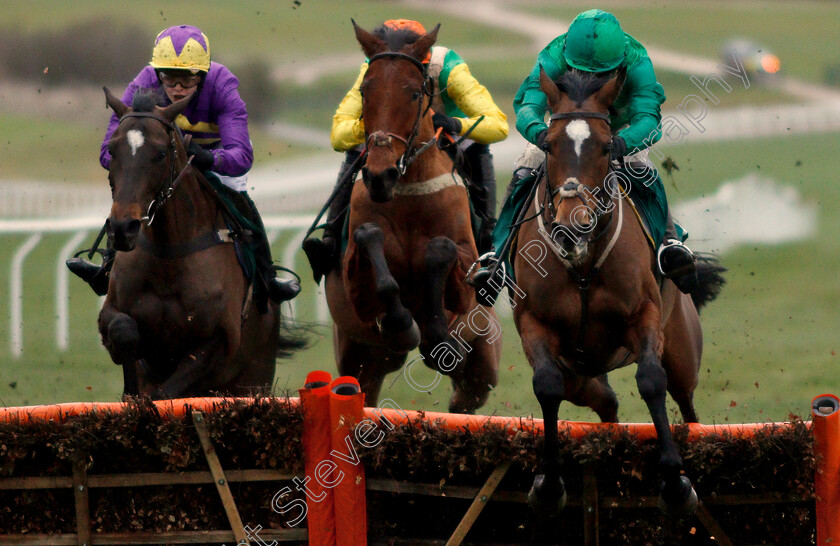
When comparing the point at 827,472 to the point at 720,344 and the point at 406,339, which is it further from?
the point at 720,344

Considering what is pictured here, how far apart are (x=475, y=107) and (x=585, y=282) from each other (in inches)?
61.6

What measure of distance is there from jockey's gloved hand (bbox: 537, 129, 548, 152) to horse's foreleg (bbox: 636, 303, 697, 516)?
78 cm

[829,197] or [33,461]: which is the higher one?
[33,461]

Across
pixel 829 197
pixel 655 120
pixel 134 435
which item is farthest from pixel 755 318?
pixel 134 435

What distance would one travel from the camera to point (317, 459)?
14.0 feet

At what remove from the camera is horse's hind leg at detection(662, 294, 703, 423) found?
18.0 feet

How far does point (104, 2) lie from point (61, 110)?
5.03 m

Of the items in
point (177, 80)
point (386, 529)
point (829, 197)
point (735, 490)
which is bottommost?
point (829, 197)

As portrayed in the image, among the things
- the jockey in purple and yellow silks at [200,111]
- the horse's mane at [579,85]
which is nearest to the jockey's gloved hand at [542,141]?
the horse's mane at [579,85]

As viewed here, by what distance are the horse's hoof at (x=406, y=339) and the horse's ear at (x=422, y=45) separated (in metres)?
1.22

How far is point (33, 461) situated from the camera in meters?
4.41

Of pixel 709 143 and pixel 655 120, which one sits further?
pixel 709 143

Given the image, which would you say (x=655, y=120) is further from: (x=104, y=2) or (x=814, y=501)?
(x=104, y=2)

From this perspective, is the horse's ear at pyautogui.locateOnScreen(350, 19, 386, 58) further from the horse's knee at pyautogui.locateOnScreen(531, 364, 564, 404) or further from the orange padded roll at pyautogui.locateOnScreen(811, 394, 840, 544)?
the orange padded roll at pyautogui.locateOnScreen(811, 394, 840, 544)
